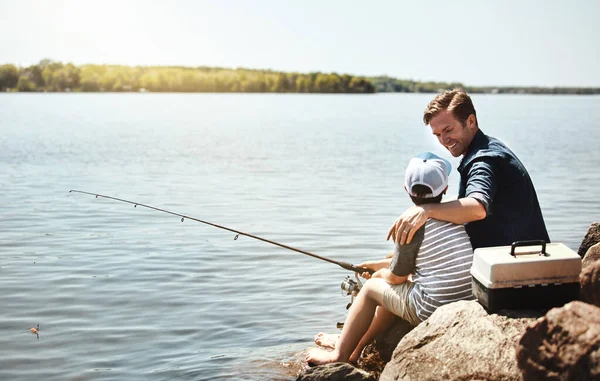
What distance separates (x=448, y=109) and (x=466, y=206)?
0.71m

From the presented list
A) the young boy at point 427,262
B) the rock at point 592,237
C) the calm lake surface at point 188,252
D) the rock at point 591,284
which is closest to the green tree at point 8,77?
the calm lake surface at point 188,252

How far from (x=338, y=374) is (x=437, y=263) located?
0.80m

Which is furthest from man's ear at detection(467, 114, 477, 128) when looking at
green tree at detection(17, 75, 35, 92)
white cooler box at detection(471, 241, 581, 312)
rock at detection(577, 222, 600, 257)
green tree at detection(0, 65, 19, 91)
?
green tree at detection(17, 75, 35, 92)

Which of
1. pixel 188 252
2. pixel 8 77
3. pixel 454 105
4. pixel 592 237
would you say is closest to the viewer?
pixel 454 105

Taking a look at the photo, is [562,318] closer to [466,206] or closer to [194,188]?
[466,206]

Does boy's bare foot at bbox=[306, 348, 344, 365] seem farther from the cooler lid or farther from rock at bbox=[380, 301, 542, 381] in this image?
the cooler lid

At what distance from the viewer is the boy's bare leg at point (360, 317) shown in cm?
448

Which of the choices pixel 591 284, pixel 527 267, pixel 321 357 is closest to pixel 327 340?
pixel 321 357

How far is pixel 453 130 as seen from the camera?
177 inches

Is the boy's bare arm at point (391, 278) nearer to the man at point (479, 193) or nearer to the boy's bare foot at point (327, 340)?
the man at point (479, 193)

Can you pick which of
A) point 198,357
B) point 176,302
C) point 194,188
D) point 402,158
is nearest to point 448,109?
point 198,357

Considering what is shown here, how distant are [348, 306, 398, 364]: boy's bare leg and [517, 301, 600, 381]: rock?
4.73 ft

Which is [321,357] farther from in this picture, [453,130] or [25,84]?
[25,84]

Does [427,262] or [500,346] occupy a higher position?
[427,262]
